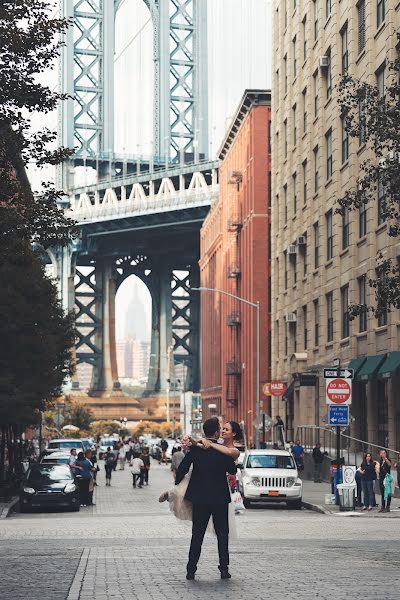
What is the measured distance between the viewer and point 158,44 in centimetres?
18225

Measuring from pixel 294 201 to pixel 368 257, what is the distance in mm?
19476

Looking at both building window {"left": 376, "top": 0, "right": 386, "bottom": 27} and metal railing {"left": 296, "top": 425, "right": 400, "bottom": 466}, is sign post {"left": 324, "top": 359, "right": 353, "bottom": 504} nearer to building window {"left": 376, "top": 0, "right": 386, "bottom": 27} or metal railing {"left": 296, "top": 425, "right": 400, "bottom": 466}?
metal railing {"left": 296, "top": 425, "right": 400, "bottom": 466}

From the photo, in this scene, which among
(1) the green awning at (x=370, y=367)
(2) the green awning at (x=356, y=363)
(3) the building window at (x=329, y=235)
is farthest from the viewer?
(3) the building window at (x=329, y=235)

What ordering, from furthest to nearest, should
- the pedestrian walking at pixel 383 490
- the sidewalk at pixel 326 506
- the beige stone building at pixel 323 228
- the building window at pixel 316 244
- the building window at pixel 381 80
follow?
the building window at pixel 316 244
the beige stone building at pixel 323 228
the building window at pixel 381 80
the pedestrian walking at pixel 383 490
the sidewalk at pixel 326 506

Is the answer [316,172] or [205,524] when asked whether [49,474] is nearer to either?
[205,524]

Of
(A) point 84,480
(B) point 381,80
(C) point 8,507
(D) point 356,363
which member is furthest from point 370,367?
(C) point 8,507

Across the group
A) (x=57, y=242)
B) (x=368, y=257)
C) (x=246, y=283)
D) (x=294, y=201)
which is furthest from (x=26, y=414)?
(x=246, y=283)

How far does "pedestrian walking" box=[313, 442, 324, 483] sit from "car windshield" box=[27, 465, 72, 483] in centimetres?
1307

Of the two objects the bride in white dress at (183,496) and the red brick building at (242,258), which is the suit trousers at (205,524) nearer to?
the bride in white dress at (183,496)

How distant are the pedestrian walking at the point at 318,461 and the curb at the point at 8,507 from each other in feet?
38.1

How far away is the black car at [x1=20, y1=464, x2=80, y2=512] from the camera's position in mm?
34844

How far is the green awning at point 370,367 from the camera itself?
43.7 metres

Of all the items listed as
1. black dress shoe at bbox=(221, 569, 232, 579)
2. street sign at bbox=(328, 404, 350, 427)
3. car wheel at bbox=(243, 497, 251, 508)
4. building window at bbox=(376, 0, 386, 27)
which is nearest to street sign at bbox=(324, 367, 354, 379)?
street sign at bbox=(328, 404, 350, 427)

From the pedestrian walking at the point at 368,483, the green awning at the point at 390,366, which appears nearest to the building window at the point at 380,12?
the green awning at the point at 390,366
